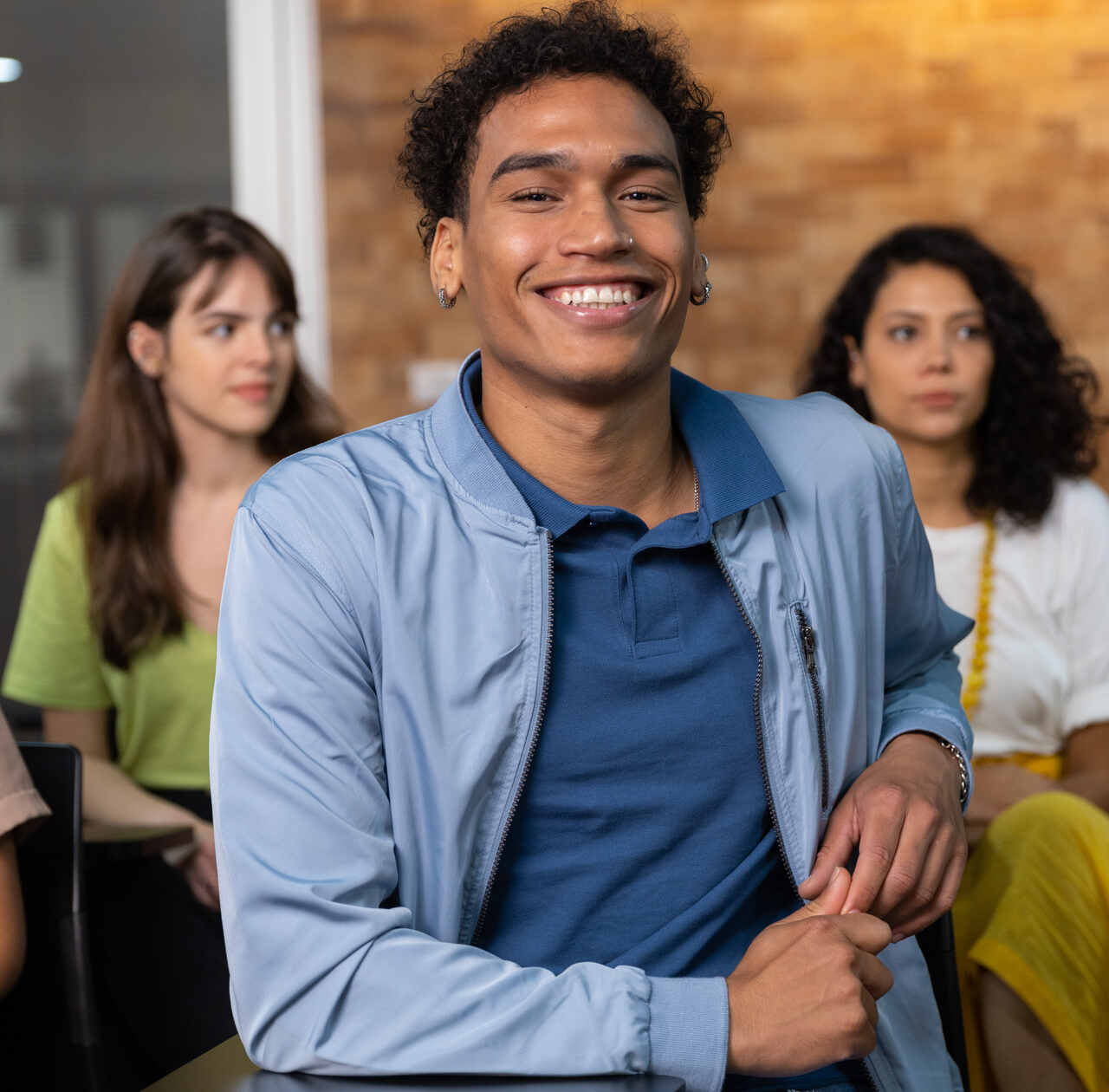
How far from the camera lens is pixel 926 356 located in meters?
2.44

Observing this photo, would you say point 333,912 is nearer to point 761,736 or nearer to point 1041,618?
point 761,736

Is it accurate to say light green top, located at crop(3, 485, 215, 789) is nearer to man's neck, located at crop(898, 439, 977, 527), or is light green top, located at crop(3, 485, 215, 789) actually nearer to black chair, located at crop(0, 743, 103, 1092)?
black chair, located at crop(0, 743, 103, 1092)

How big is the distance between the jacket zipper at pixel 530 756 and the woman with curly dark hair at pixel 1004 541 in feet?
2.41

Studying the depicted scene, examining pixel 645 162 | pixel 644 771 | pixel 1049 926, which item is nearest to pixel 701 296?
pixel 645 162

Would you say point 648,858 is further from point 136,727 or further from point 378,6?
point 378,6

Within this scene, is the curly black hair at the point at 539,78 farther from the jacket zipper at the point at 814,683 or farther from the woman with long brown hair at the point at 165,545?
the woman with long brown hair at the point at 165,545

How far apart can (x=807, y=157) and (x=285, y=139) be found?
1.37 m

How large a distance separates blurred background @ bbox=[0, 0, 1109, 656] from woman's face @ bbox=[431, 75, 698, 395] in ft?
7.50

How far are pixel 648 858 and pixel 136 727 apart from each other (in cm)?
125

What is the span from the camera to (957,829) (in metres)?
1.27

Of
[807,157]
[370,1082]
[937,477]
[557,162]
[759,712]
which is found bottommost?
[370,1082]

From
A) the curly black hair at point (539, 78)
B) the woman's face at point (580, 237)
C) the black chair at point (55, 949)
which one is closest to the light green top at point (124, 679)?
the black chair at point (55, 949)

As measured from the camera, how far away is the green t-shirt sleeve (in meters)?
2.24

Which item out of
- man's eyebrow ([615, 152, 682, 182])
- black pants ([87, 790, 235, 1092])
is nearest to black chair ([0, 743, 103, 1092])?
black pants ([87, 790, 235, 1092])
